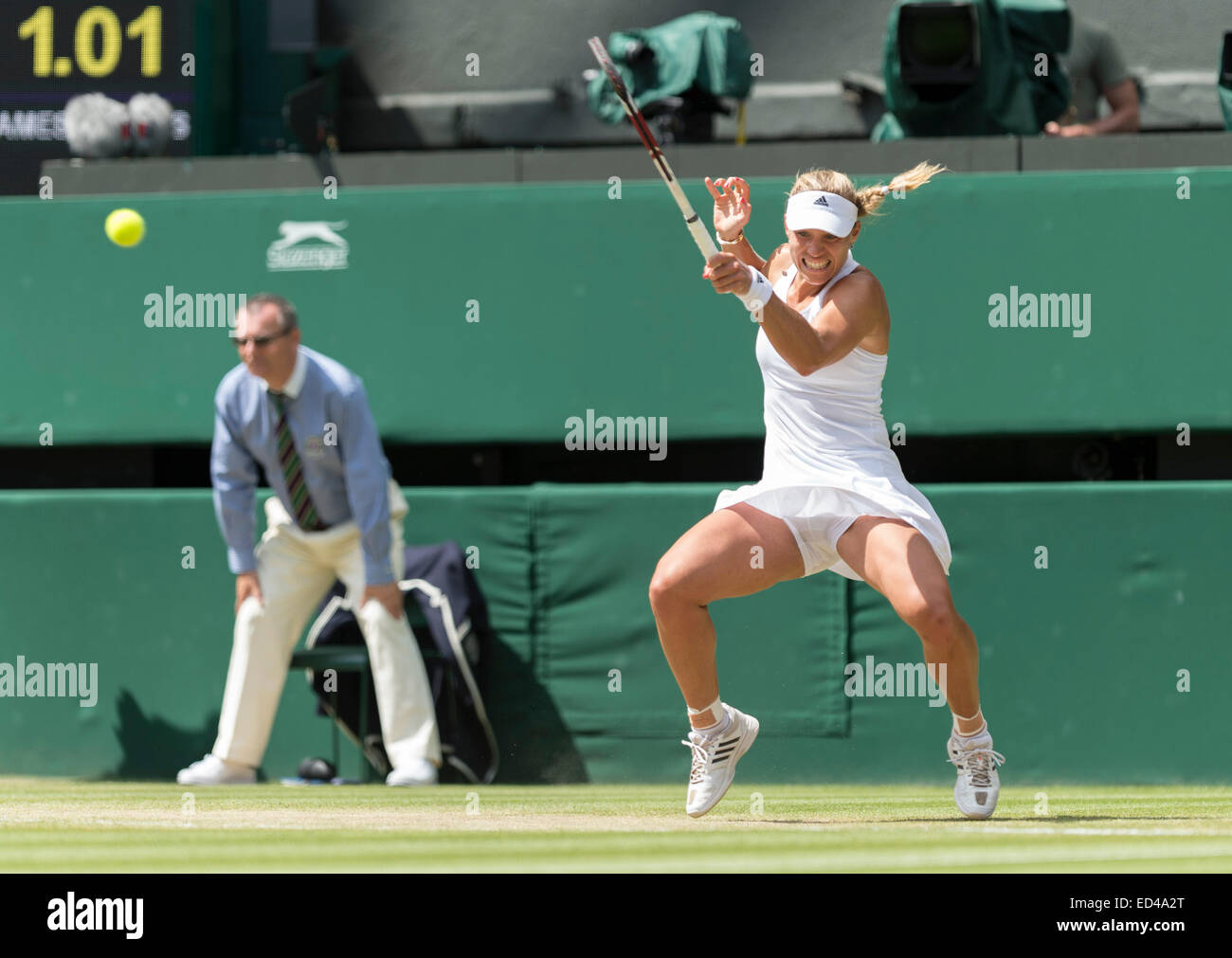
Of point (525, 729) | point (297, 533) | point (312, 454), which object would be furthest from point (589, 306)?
point (525, 729)

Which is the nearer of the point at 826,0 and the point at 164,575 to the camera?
the point at 164,575

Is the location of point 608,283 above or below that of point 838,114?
below

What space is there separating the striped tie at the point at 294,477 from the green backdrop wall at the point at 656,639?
618mm

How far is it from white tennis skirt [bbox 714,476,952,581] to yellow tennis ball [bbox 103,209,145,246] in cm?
412

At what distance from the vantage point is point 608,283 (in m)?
8.09

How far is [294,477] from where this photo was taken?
742cm

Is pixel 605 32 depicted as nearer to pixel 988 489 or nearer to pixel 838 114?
pixel 838 114

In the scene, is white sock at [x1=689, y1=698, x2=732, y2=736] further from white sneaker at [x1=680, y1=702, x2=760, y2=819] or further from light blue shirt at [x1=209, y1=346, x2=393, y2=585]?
light blue shirt at [x1=209, y1=346, x2=393, y2=585]

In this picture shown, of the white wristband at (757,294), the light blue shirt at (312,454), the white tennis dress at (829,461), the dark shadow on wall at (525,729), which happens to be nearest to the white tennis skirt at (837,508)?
the white tennis dress at (829,461)

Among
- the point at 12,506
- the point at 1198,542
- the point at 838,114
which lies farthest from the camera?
the point at 838,114

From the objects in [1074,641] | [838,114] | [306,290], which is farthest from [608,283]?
[838,114]

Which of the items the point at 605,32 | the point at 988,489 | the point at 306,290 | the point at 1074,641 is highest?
the point at 605,32

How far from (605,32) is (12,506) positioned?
5069mm

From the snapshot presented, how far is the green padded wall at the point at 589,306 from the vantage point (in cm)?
778
